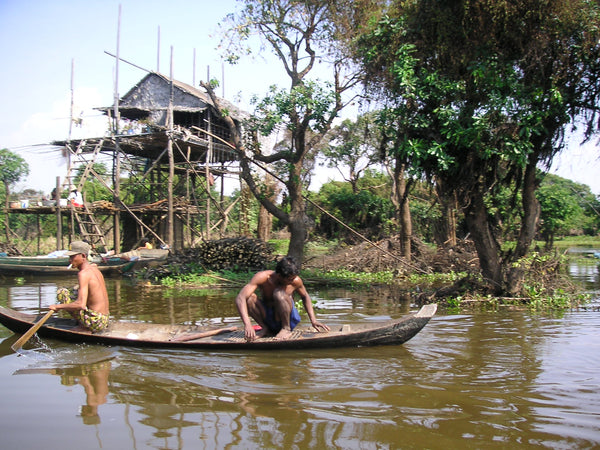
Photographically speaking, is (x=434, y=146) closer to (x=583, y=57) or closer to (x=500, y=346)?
(x=583, y=57)

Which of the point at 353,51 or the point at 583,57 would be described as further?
the point at 353,51

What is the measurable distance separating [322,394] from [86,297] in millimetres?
3477

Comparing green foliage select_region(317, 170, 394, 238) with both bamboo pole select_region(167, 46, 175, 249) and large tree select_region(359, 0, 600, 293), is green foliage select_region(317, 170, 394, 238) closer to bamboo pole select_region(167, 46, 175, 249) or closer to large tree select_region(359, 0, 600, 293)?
bamboo pole select_region(167, 46, 175, 249)

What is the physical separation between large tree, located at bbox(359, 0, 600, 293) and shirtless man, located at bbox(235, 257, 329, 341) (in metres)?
4.05

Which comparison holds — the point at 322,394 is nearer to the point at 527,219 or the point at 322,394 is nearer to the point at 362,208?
the point at 527,219

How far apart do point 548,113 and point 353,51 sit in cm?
553

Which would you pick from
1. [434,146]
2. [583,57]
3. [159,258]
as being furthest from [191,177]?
[583,57]

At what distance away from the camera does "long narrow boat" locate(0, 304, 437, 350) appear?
5910mm

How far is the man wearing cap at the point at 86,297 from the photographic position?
612cm

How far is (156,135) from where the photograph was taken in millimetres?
18078

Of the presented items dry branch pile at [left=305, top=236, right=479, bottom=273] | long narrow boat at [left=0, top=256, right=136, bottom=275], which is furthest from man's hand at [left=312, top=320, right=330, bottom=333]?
long narrow boat at [left=0, top=256, right=136, bottom=275]

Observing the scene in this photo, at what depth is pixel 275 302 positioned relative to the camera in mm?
6156

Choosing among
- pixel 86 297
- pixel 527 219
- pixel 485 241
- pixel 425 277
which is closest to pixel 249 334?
pixel 86 297

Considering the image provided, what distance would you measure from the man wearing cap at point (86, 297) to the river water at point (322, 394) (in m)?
0.36
